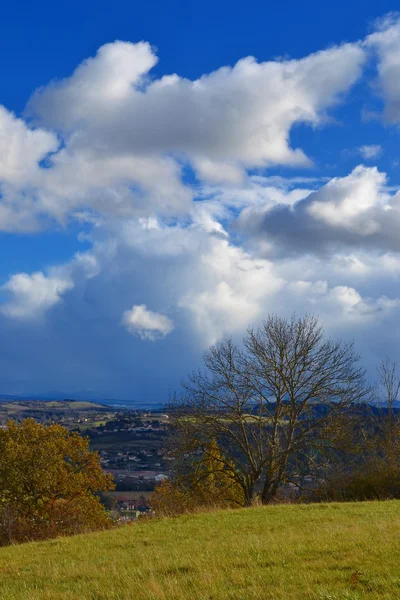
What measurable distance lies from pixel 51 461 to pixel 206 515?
25.7 m

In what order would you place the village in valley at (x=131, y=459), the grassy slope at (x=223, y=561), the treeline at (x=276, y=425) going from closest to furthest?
the grassy slope at (x=223, y=561)
the treeline at (x=276, y=425)
the village in valley at (x=131, y=459)

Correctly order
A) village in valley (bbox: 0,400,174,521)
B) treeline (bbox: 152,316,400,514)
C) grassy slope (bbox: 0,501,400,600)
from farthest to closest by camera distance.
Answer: village in valley (bbox: 0,400,174,521), treeline (bbox: 152,316,400,514), grassy slope (bbox: 0,501,400,600)

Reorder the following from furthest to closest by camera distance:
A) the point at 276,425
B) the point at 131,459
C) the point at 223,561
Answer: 1. the point at 131,459
2. the point at 276,425
3. the point at 223,561

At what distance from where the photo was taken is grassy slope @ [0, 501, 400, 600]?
9109mm

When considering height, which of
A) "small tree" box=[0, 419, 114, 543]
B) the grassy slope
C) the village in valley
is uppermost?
the grassy slope

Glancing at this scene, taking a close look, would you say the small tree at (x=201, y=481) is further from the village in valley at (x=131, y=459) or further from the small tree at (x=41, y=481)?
the small tree at (x=41, y=481)

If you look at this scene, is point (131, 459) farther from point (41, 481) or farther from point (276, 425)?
point (276, 425)

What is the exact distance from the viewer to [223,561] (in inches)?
456

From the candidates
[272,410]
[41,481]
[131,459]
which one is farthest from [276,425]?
[131,459]

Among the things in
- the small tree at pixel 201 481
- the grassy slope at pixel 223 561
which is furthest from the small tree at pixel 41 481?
the grassy slope at pixel 223 561

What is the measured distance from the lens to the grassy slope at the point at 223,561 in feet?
29.9

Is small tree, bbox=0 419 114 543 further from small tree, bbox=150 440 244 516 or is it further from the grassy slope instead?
the grassy slope

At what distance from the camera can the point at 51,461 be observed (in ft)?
142

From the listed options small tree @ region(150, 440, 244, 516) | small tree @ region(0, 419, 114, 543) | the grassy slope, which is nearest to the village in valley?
small tree @ region(150, 440, 244, 516)
